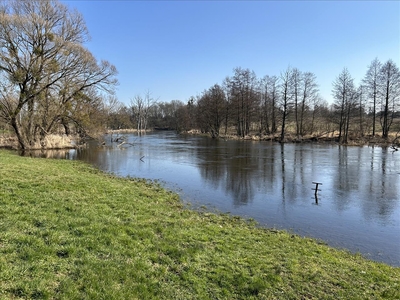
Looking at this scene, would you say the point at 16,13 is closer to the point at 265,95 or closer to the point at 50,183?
the point at 50,183

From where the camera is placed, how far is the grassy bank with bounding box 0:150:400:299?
14.3 feet

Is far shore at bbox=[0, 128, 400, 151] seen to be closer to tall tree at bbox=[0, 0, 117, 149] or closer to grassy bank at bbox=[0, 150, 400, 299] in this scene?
tall tree at bbox=[0, 0, 117, 149]

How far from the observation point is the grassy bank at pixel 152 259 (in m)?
4.34

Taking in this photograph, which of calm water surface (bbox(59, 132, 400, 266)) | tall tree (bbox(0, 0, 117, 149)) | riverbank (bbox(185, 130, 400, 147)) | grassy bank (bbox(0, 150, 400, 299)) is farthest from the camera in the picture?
riverbank (bbox(185, 130, 400, 147))

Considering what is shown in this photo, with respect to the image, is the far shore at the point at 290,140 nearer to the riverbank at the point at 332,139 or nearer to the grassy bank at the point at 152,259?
the riverbank at the point at 332,139

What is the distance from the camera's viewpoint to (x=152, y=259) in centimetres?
550

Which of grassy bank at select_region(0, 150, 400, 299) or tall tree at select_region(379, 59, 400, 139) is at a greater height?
tall tree at select_region(379, 59, 400, 139)

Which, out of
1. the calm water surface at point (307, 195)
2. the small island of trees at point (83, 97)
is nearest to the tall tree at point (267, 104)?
the small island of trees at point (83, 97)

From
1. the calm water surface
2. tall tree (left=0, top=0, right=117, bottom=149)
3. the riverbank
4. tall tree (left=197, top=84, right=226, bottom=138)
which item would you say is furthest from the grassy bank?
tall tree (left=197, top=84, right=226, bottom=138)

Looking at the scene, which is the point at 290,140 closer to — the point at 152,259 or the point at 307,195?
the point at 307,195

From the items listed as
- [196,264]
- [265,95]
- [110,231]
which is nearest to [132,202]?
[110,231]

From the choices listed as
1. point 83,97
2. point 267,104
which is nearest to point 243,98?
point 267,104

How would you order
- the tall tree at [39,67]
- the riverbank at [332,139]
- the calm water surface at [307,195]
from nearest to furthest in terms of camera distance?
the calm water surface at [307,195] < the tall tree at [39,67] < the riverbank at [332,139]

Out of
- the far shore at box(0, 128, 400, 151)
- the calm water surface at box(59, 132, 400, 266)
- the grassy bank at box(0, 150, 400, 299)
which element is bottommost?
the calm water surface at box(59, 132, 400, 266)
